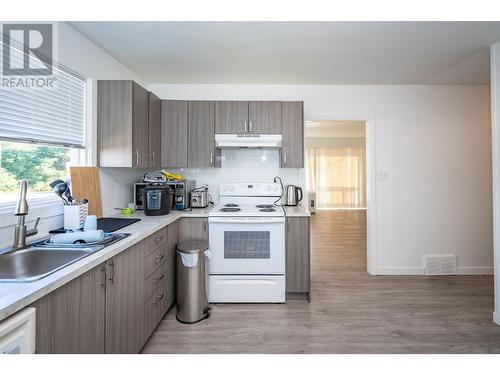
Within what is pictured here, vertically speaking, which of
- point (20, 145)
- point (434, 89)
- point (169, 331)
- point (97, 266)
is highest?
point (434, 89)

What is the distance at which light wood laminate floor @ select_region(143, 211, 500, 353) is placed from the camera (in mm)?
1811

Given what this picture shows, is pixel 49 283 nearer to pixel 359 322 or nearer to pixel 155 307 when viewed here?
pixel 155 307

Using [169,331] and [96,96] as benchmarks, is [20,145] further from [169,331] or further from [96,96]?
[169,331]

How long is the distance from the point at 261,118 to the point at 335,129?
4920mm

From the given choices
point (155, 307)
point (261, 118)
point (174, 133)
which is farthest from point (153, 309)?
point (261, 118)

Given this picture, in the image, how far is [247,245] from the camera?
2424 millimetres

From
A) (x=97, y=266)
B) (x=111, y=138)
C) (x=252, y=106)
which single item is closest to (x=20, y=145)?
(x=111, y=138)

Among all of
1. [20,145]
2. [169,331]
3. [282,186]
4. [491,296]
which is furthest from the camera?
[282,186]

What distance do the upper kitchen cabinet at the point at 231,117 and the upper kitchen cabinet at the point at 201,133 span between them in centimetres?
7

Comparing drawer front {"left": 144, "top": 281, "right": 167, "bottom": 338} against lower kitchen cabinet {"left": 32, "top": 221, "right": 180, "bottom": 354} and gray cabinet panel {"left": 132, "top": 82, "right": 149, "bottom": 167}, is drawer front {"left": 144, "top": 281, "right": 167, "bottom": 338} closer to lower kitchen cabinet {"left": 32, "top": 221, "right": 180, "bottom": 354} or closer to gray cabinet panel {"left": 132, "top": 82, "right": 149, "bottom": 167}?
lower kitchen cabinet {"left": 32, "top": 221, "right": 180, "bottom": 354}

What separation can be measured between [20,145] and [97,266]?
40.3 inches

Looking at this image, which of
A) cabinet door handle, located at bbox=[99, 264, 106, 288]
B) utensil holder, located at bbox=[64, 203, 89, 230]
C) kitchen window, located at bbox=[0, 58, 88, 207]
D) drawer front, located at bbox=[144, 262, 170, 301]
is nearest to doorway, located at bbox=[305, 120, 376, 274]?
drawer front, located at bbox=[144, 262, 170, 301]

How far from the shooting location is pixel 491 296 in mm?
2549

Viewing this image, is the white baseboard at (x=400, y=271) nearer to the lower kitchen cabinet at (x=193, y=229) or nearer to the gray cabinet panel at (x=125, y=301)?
the lower kitchen cabinet at (x=193, y=229)
